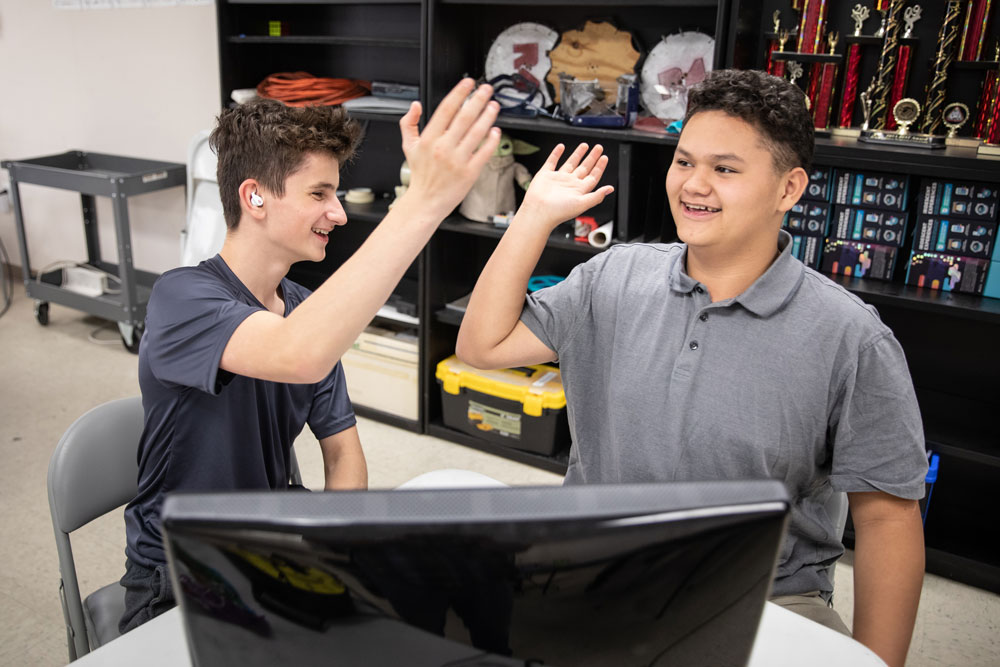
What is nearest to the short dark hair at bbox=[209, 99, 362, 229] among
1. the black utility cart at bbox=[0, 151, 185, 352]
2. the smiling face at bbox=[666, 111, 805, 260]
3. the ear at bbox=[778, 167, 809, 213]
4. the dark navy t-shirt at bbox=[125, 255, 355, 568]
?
the dark navy t-shirt at bbox=[125, 255, 355, 568]

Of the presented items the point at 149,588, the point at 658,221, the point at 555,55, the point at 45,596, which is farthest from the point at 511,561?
the point at 555,55

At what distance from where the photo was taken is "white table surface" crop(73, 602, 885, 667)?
38.0 inches

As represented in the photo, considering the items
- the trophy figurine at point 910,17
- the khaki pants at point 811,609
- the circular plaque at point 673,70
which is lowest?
the khaki pants at point 811,609

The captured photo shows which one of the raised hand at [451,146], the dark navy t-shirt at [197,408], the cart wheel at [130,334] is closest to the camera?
the raised hand at [451,146]

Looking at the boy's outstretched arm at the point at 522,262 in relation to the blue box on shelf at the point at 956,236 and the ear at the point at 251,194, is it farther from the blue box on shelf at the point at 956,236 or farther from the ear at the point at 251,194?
the blue box on shelf at the point at 956,236

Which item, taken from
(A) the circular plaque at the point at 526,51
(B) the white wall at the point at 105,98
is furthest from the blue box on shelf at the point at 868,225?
(B) the white wall at the point at 105,98

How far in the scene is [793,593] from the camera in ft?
4.37

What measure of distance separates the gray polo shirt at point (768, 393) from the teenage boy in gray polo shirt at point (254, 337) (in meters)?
0.45

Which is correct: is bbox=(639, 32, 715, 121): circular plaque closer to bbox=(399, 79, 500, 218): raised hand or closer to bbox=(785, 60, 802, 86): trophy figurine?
bbox=(785, 60, 802, 86): trophy figurine

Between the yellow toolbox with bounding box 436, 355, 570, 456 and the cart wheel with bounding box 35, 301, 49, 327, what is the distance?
2.38 metres

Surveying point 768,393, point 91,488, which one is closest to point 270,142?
point 91,488

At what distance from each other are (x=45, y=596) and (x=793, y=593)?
6.40 ft

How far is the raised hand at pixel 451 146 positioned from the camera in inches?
34.8

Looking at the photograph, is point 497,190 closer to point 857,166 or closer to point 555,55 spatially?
point 555,55
